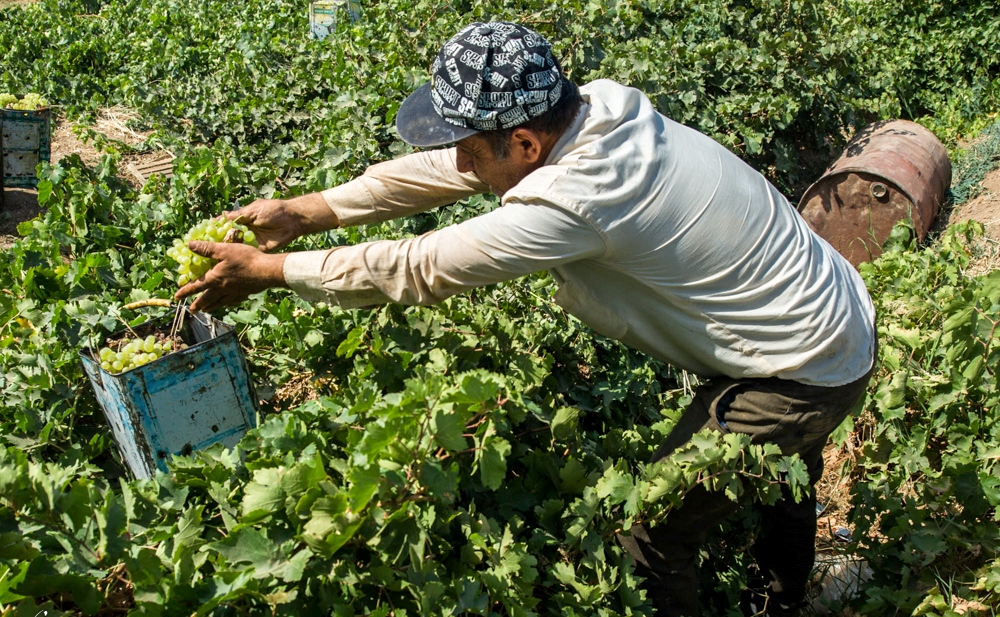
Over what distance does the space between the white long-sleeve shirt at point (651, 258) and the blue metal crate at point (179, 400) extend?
518 millimetres

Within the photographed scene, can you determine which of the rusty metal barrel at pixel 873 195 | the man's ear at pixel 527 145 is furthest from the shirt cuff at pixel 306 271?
the rusty metal barrel at pixel 873 195

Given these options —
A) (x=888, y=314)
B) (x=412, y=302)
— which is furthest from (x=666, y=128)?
(x=888, y=314)

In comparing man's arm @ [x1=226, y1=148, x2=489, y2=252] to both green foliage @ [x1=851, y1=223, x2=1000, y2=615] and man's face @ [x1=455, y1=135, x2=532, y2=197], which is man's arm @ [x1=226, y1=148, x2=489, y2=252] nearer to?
man's face @ [x1=455, y1=135, x2=532, y2=197]

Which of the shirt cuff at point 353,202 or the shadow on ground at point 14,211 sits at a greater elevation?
the shirt cuff at point 353,202

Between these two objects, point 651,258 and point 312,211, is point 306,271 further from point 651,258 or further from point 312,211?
point 651,258

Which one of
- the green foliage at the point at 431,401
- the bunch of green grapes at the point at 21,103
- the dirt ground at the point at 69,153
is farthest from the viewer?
the bunch of green grapes at the point at 21,103

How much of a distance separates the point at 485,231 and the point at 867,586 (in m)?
2.11

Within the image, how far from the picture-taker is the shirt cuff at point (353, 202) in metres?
2.91

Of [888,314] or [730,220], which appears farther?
[888,314]

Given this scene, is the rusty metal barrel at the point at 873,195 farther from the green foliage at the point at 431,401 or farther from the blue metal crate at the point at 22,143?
the blue metal crate at the point at 22,143

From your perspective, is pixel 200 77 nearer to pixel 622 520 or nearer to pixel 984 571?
pixel 622 520

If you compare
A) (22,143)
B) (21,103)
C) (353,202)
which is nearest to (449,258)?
(353,202)

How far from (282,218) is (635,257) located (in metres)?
1.19

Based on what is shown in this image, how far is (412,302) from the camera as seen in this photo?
2.43m
